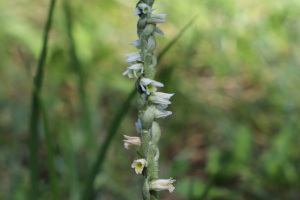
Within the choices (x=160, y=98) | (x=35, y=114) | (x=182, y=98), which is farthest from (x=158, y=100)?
(x=182, y=98)

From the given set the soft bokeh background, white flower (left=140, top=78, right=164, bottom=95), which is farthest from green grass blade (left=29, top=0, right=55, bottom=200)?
white flower (left=140, top=78, right=164, bottom=95)

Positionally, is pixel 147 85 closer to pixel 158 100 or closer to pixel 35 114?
pixel 158 100

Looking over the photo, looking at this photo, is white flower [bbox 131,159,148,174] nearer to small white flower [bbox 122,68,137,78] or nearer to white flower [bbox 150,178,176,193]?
white flower [bbox 150,178,176,193]

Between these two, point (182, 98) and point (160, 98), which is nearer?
point (160, 98)

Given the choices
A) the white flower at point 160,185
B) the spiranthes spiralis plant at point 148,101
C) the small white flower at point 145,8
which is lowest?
the white flower at point 160,185

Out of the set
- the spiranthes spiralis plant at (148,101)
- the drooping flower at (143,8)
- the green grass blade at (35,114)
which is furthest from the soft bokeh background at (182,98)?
the drooping flower at (143,8)

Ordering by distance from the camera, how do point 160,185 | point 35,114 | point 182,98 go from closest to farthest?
point 160,185
point 35,114
point 182,98

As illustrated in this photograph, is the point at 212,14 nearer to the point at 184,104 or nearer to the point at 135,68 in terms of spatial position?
the point at 184,104

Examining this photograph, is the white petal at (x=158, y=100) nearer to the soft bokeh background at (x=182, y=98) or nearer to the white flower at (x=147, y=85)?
the white flower at (x=147, y=85)
